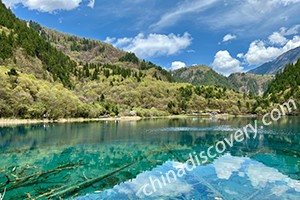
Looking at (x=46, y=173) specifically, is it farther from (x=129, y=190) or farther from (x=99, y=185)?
(x=129, y=190)

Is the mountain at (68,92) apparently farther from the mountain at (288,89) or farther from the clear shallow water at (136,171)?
the clear shallow water at (136,171)

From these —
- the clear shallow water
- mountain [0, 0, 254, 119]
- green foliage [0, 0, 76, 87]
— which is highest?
green foliage [0, 0, 76, 87]

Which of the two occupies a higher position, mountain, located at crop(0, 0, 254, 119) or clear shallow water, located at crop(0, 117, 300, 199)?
mountain, located at crop(0, 0, 254, 119)

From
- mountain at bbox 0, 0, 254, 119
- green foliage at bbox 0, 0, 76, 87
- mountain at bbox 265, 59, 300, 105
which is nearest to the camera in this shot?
mountain at bbox 0, 0, 254, 119

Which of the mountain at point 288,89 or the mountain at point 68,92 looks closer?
the mountain at point 68,92

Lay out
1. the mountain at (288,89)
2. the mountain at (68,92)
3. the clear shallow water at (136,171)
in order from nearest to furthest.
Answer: the clear shallow water at (136,171)
the mountain at (68,92)
the mountain at (288,89)

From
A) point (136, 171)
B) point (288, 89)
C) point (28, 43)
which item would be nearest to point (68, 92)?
point (28, 43)

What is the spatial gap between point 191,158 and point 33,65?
126m

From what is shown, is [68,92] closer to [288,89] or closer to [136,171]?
[136,171]

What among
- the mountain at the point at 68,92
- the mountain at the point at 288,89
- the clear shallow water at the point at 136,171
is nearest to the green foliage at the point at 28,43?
the mountain at the point at 68,92

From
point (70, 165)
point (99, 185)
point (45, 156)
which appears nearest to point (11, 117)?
point (45, 156)

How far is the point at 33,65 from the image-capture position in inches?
5433

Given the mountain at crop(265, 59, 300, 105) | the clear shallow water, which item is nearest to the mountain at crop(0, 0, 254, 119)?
the mountain at crop(265, 59, 300, 105)

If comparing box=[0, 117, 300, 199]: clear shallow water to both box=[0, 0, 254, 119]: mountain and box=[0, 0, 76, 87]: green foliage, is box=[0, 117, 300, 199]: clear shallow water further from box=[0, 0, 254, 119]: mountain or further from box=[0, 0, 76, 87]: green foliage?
box=[0, 0, 76, 87]: green foliage
